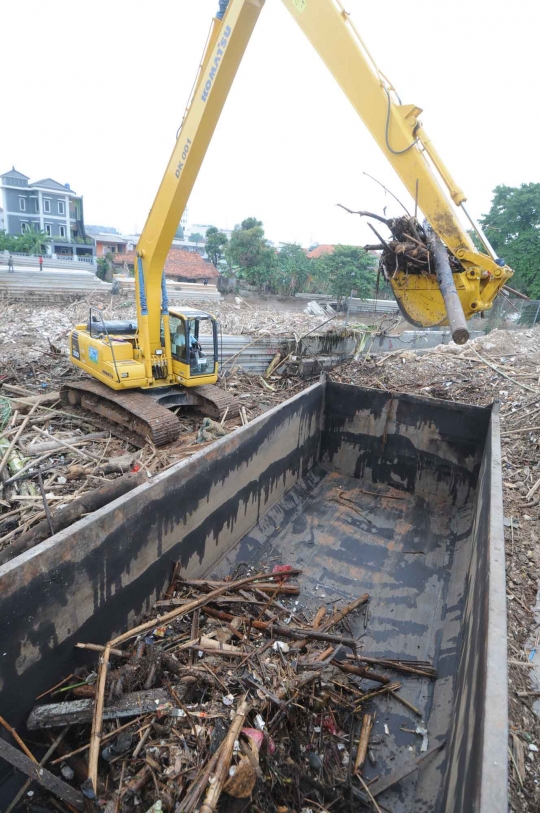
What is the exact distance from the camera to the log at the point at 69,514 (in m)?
2.83

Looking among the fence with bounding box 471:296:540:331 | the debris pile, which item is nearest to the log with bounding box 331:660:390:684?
the debris pile

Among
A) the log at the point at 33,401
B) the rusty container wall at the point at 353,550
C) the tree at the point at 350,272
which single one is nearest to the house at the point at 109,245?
the tree at the point at 350,272

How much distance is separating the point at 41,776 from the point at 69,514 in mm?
1528

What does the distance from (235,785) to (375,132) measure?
5.14 meters

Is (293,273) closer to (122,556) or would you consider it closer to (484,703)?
(122,556)

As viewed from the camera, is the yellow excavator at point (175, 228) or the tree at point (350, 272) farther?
the tree at point (350, 272)

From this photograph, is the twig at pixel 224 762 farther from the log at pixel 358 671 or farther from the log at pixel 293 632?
the log at pixel 358 671

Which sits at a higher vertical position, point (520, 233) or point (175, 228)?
point (520, 233)

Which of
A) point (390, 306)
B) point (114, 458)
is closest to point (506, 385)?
point (114, 458)

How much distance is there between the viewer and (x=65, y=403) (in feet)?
22.7

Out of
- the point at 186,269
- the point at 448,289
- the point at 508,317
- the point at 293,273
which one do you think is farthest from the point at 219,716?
the point at 186,269

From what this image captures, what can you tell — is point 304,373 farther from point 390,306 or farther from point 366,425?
point 390,306

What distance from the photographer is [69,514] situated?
318 centimetres

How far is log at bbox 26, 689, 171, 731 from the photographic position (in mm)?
2242
